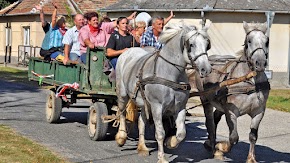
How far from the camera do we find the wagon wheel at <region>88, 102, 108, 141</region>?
1024cm

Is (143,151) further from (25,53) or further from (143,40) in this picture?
(25,53)

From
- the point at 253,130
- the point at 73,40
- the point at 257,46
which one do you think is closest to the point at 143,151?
the point at 253,130

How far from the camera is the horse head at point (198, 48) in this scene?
25.0 feet

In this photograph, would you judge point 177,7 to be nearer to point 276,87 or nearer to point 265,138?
point 276,87

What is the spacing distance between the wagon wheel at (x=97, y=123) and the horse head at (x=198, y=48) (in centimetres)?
279

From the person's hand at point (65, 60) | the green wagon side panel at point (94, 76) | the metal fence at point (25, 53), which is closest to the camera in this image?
the green wagon side panel at point (94, 76)

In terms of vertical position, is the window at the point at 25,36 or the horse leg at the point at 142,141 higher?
the window at the point at 25,36

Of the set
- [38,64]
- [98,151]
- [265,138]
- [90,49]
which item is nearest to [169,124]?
[98,151]

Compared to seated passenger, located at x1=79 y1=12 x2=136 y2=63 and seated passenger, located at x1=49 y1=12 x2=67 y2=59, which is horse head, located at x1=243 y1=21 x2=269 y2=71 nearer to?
seated passenger, located at x1=79 y1=12 x2=136 y2=63

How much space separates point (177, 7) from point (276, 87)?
17.2 ft

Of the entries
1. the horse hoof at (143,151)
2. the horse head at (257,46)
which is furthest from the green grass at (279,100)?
the horse head at (257,46)

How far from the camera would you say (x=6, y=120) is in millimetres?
12594

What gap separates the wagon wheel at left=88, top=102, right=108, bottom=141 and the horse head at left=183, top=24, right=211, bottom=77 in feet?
9.17

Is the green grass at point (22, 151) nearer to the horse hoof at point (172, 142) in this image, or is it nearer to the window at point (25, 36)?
the horse hoof at point (172, 142)
